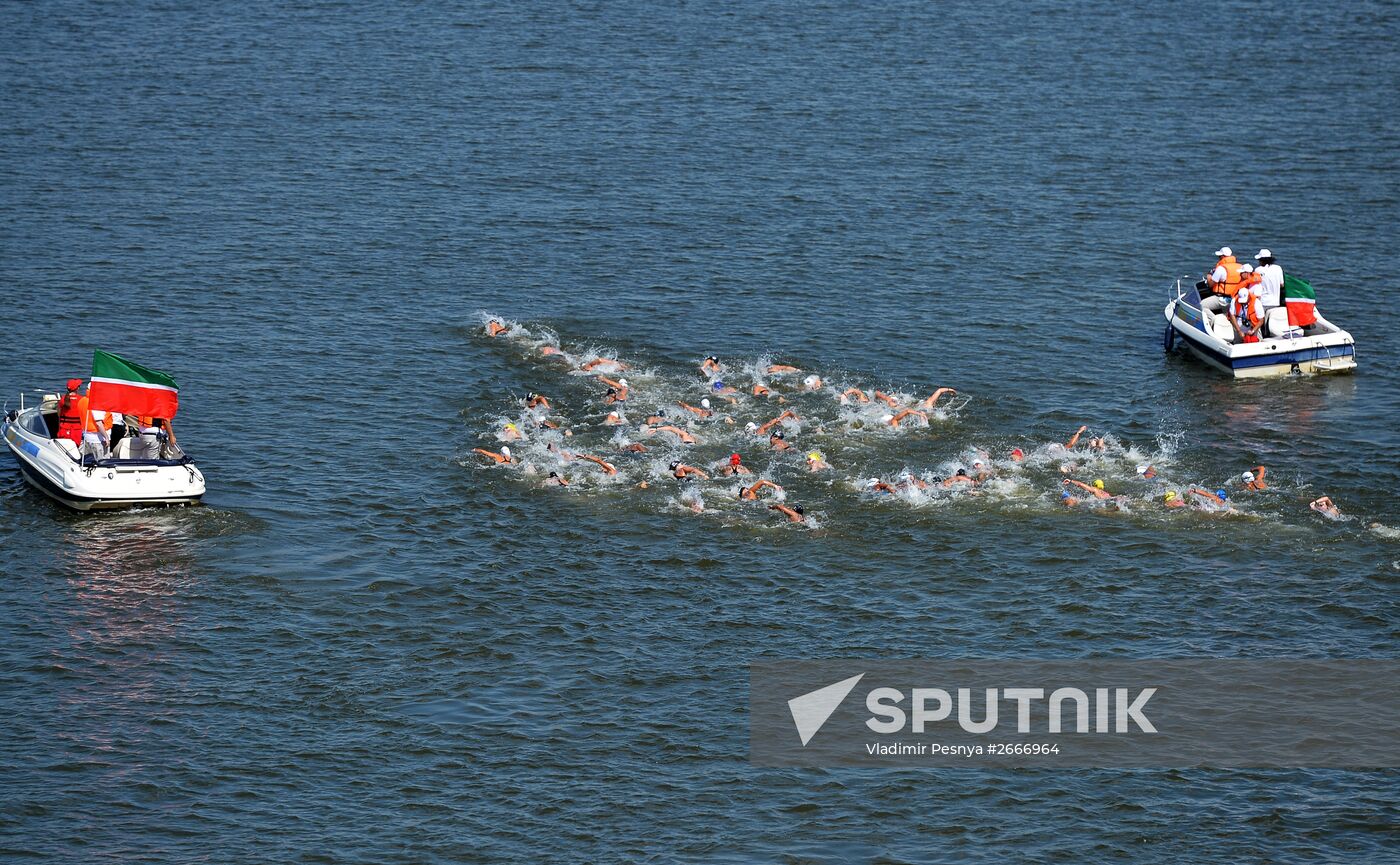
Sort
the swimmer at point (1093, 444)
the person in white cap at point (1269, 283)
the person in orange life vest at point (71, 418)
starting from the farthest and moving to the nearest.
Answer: the person in white cap at point (1269, 283) → the swimmer at point (1093, 444) → the person in orange life vest at point (71, 418)

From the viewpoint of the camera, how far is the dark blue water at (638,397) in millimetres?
34156

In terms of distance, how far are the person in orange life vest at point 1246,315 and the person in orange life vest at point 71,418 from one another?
36.6 metres

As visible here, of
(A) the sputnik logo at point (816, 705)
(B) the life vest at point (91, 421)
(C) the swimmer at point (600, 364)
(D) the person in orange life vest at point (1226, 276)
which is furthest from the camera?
(D) the person in orange life vest at point (1226, 276)

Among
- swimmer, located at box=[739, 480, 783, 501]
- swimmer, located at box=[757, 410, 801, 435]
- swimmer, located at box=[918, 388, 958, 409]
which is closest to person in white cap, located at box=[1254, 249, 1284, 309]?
swimmer, located at box=[918, 388, 958, 409]

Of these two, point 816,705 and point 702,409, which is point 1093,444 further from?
point 816,705

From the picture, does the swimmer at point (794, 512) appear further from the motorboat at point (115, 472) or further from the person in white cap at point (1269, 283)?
the person in white cap at point (1269, 283)

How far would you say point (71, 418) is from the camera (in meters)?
46.7

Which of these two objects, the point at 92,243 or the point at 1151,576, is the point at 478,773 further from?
the point at 92,243

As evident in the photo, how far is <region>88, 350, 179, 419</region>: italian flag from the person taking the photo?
46406 mm

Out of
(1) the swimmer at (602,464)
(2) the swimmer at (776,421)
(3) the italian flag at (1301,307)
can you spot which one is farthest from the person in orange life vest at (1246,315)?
(1) the swimmer at (602,464)

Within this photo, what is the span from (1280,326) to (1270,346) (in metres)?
1.08

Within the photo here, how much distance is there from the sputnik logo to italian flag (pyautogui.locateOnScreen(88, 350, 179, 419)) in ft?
67.8

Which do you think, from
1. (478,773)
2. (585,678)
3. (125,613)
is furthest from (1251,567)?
(125,613)

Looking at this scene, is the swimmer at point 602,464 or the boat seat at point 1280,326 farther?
the boat seat at point 1280,326
